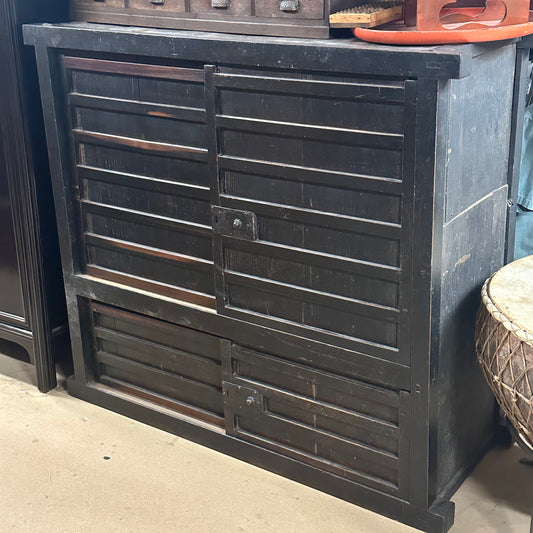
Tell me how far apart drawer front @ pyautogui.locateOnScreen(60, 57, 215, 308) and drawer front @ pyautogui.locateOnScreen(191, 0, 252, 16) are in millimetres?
169

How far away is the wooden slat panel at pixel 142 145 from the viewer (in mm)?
2248

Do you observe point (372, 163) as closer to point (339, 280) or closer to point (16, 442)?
point (339, 280)

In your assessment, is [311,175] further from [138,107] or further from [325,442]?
[325,442]

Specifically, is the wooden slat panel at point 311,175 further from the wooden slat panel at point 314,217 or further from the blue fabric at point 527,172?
the blue fabric at point 527,172

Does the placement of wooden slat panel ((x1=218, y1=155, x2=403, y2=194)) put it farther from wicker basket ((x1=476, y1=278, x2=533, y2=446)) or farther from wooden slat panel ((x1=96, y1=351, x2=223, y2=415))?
wooden slat panel ((x1=96, y1=351, x2=223, y2=415))

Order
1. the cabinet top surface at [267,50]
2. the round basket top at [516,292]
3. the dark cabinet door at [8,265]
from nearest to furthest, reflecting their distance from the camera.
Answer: the cabinet top surface at [267,50], the round basket top at [516,292], the dark cabinet door at [8,265]

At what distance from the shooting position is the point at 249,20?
6.93 feet

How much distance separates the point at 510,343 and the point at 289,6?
0.98 m

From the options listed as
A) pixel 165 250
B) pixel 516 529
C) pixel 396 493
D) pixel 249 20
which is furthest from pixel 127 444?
pixel 249 20

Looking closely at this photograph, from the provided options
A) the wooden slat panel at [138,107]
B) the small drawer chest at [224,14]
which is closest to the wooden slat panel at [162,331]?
the wooden slat panel at [138,107]

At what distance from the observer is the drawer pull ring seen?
2.02 metres

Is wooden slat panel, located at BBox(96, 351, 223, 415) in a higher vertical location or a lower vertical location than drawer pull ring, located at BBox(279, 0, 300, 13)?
lower

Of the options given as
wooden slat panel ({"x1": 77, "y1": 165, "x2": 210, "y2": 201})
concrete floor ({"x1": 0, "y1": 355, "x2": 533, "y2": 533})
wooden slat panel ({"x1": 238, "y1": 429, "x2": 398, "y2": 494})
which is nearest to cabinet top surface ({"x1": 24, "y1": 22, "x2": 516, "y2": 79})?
wooden slat panel ({"x1": 77, "y1": 165, "x2": 210, "y2": 201})

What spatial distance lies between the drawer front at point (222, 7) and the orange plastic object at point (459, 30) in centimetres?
33
